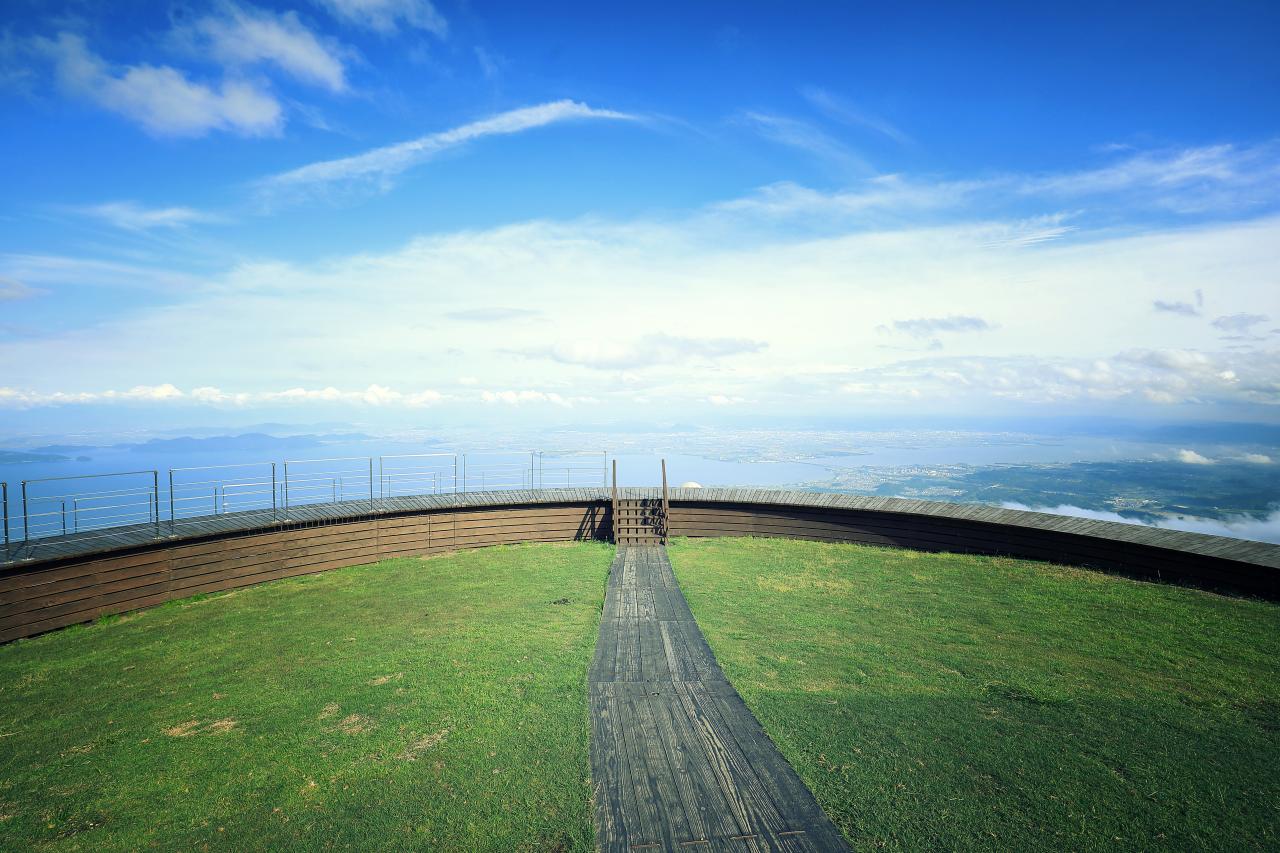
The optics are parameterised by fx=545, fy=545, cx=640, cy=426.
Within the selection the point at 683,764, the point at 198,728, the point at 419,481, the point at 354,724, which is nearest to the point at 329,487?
the point at 419,481

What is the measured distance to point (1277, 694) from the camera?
8.38 metres

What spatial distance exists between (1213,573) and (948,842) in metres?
14.3

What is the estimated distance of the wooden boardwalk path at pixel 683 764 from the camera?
18.3ft

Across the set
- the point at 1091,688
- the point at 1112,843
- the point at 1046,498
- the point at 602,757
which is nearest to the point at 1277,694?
the point at 1091,688

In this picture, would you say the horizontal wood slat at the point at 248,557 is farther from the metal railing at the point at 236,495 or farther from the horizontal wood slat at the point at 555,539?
the metal railing at the point at 236,495

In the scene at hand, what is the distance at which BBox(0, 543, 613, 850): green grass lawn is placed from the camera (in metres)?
5.85

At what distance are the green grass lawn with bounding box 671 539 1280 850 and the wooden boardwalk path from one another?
363mm

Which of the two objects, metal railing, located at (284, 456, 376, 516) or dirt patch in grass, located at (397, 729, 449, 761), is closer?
dirt patch in grass, located at (397, 729, 449, 761)

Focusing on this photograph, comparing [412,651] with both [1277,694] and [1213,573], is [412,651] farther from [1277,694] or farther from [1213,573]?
[1213,573]

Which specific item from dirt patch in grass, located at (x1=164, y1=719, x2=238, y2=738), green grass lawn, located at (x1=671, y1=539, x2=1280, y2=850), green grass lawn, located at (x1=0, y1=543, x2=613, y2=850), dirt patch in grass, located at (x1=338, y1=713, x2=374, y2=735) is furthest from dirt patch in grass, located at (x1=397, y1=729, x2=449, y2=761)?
green grass lawn, located at (x1=671, y1=539, x2=1280, y2=850)

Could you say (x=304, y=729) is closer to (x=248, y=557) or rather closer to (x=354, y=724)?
(x=354, y=724)

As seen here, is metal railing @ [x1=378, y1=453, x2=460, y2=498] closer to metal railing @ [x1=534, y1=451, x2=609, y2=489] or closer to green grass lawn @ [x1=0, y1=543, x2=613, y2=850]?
metal railing @ [x1=534, y1=451, x2=609, y2=489]

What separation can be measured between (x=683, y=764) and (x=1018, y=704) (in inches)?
206

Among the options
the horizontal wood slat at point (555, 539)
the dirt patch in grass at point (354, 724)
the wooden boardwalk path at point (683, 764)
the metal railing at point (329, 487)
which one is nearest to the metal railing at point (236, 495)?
the metal railing at point (329, 487)
